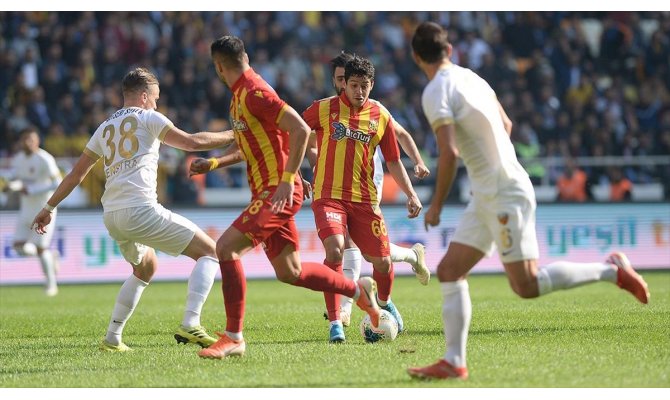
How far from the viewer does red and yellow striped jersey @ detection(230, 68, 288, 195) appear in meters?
7.62

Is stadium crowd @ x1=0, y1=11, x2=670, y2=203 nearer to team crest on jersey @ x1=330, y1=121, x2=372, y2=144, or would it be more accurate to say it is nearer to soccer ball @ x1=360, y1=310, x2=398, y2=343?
team crest on jersey @ x1=330, y1=121, x2=372, y2=144

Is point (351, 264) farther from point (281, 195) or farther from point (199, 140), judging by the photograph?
point (281, 195)

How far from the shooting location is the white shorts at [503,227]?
6629mm

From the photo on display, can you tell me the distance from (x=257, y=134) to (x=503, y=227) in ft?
6.56

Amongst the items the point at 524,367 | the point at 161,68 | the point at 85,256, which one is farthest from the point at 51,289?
the point at 524,367

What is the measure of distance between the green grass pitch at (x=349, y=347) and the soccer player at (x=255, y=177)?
53 centimetres

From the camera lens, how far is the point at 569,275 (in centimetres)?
682

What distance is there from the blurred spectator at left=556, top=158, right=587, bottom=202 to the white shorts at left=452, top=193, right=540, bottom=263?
44.9 feet

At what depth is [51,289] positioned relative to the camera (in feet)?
53.8

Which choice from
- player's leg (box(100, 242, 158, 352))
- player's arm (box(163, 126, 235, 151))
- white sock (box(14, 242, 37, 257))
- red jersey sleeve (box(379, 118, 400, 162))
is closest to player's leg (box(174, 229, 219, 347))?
player's leg (box(100, 242, 158, 352))

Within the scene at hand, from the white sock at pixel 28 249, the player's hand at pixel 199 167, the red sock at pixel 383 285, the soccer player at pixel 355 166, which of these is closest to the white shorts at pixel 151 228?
the player's hand at pixel 199 167

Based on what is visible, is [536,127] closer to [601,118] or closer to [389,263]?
[601,118]

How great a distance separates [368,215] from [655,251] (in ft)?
33.5

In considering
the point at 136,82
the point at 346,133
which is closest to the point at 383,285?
the point at 346,133
